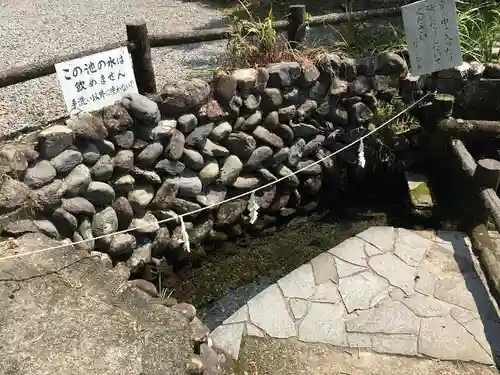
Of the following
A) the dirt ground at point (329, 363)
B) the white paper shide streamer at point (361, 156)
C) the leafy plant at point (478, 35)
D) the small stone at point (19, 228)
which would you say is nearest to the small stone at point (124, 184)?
the small stone at point (19, 228)

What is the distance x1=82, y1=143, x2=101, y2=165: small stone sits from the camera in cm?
421

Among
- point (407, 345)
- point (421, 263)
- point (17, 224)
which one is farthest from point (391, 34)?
point (17, 224)

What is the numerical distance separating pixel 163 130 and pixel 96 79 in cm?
74

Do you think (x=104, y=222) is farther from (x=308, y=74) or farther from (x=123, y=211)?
(x=308, y=74)

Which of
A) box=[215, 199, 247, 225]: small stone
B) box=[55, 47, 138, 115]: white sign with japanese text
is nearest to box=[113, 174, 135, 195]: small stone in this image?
box=[55, 47, 138, 115]: white sign with japanese text

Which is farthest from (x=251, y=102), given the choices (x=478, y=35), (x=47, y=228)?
(x=478, y=35)

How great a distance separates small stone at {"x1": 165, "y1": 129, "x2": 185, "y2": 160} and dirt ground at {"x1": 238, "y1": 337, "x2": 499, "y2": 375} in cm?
186

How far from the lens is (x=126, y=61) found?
442 cm

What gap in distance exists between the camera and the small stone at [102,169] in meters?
4.31

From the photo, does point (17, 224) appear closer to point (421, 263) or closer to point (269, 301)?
point (269, 301)

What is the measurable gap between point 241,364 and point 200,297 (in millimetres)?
1059

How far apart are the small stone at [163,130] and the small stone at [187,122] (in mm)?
77

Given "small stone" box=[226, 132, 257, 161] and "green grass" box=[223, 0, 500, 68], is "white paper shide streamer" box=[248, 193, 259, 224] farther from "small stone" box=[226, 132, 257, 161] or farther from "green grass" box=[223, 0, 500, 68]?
"green grass" box=[223, 0, 500, 68]

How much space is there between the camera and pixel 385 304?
172 inches
